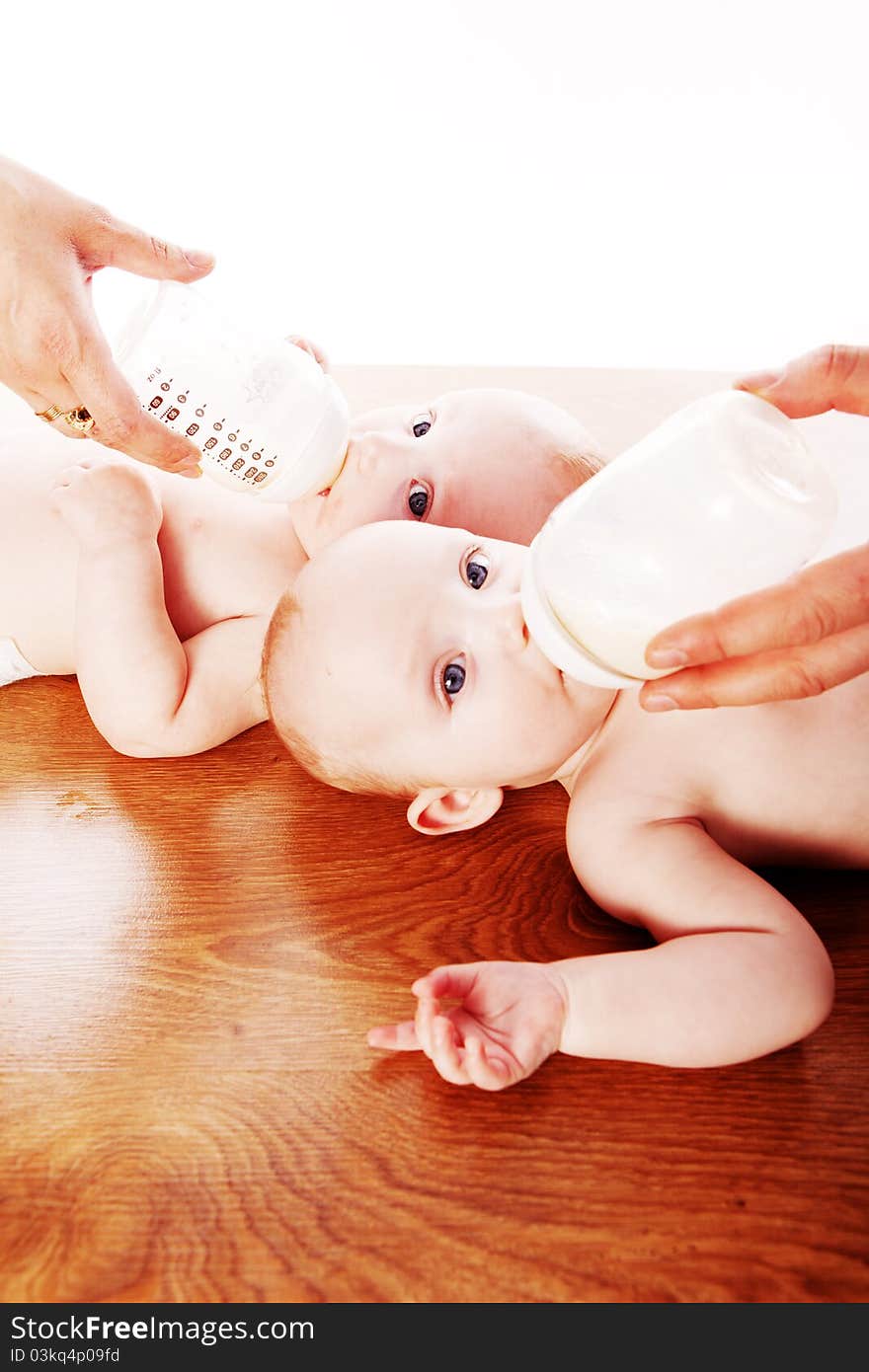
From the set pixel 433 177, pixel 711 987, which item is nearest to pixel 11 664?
pixel 711 987

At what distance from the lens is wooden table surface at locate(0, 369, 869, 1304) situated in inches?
32.8

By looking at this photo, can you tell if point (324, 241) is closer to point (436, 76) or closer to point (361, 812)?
point (436, 76)

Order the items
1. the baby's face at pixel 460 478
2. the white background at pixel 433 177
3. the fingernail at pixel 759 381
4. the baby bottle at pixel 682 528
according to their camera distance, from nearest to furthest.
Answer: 1. the baby bottle at pixel 682 528
2. the fingernail at pixel 759 381
3. the baby's face at pixel 460 478
4. the white background at pixel 433 177

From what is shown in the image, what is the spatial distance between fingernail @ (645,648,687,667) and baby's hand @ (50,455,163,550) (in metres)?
0.71

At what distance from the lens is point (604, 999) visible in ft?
2.99

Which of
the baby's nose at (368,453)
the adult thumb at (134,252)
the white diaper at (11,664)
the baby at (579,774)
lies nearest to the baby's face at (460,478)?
the baby's nose at (368,453)

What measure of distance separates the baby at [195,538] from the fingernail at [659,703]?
433 mm

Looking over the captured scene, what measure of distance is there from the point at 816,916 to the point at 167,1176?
22.4 inches

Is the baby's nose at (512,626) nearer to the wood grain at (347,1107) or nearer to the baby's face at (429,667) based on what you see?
the baby's face at (429,667)

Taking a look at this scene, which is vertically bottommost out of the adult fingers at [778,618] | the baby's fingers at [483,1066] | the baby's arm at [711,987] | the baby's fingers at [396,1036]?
the baby's fingers at [396,1036]

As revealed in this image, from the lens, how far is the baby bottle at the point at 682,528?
750mm

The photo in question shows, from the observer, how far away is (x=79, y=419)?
41.5 inches

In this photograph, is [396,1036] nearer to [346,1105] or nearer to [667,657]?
[346,1105]
